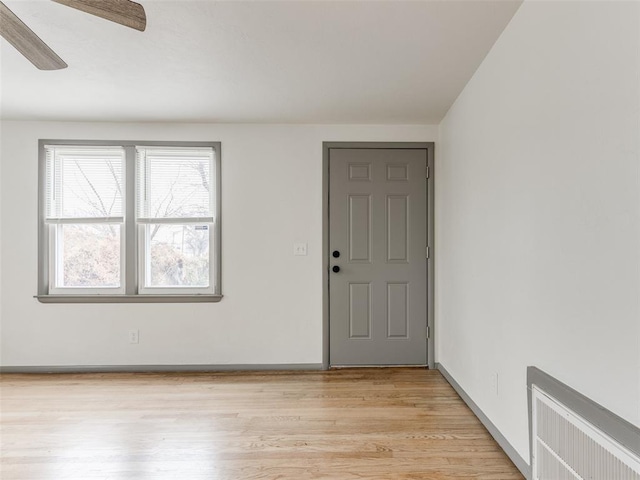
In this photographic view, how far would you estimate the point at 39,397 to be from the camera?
2797 millimetres

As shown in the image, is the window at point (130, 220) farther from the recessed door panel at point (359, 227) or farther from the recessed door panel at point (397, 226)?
the recessed door panel at point (397, 226)

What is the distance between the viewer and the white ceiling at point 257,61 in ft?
5.91

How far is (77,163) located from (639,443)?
4195mm

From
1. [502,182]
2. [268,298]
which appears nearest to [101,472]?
[268,298]

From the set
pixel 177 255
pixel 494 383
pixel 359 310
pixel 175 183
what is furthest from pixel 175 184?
pixel 494 383

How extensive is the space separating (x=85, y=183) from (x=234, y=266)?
5.26 ft

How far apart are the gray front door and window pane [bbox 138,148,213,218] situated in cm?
121

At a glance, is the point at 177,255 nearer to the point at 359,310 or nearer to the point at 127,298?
the point at 127,298

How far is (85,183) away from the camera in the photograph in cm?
342

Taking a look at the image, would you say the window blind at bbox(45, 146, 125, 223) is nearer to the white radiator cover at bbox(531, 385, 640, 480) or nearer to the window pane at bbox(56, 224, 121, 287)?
the window pane at bbox(56, 224, 121, 287)

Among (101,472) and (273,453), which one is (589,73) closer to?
(273,453)

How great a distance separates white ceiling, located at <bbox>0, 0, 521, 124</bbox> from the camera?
5.91 ft

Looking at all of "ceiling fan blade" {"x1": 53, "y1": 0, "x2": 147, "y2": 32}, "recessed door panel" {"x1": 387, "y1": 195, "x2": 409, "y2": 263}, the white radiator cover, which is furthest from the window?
the white radiator cover

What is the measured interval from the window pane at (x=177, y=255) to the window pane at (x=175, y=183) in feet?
0.47
